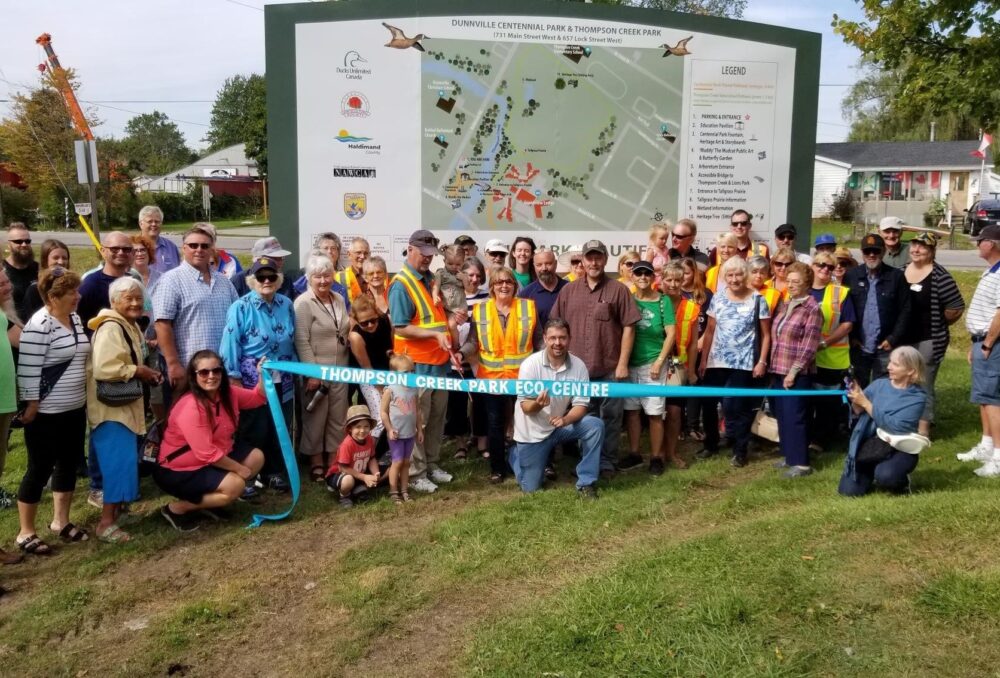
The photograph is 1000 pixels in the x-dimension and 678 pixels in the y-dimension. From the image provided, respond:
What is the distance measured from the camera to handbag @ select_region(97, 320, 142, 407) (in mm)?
5301

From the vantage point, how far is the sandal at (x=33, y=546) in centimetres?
524

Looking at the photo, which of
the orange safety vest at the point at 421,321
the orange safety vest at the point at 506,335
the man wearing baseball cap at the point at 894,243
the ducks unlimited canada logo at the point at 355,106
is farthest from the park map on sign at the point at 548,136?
the man wearing baseball cap at the point at 894,243

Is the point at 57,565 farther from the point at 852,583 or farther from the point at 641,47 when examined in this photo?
the point at 641,47

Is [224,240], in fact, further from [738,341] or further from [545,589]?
[545,589]

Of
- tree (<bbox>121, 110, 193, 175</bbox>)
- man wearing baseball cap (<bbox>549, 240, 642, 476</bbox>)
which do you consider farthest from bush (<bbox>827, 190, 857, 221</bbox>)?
tree (<bbox>121, 110, 193, 175</bbox>)

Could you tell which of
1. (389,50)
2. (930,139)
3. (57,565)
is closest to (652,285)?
(389,50)

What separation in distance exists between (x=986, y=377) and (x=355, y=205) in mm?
5544

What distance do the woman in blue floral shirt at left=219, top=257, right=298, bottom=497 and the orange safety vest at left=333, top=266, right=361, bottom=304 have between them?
3.12 ft

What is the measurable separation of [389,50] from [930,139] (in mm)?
58058

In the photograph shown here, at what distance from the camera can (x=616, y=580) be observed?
4.31 metres

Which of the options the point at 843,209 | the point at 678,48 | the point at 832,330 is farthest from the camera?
the point at 843,209

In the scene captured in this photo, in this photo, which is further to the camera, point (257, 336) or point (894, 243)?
point (894, 243)

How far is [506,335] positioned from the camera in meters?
6.29

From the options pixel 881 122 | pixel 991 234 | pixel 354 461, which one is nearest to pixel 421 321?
pixel 354 461
